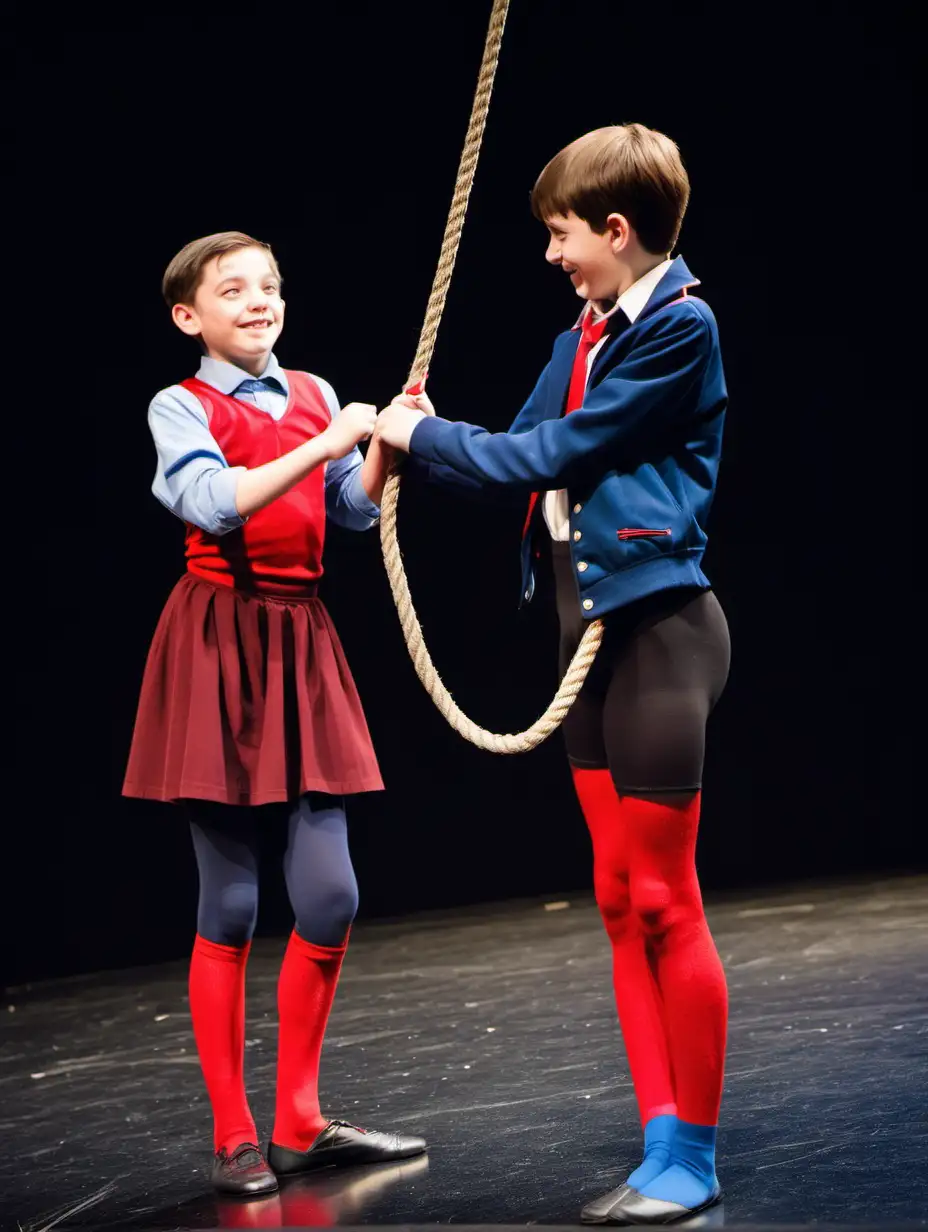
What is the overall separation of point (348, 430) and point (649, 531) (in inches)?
18.6

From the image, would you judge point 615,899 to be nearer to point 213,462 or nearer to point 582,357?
point 582,357

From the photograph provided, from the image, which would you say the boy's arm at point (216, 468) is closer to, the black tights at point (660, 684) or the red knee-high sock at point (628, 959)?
the black tights at point (660, 684)

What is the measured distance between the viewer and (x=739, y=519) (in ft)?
15.7

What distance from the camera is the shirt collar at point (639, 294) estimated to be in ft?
6.49

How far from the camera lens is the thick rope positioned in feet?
6.49

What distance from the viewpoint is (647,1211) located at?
1.92m

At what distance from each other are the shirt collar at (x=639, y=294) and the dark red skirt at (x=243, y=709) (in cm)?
66

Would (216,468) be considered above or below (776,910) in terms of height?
above

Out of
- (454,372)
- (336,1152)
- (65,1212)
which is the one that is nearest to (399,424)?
(336,1152)

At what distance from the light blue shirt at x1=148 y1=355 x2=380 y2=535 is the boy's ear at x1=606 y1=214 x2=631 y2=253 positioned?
567 millimetres

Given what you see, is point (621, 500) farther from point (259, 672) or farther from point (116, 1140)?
point (116, 1140)

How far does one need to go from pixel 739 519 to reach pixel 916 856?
1050 millimetres

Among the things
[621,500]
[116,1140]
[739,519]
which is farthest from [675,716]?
[739,519]

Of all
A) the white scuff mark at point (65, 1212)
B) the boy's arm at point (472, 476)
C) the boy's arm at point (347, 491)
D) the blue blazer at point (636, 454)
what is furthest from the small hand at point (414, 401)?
the white scuff mark at point (65, 1212)
